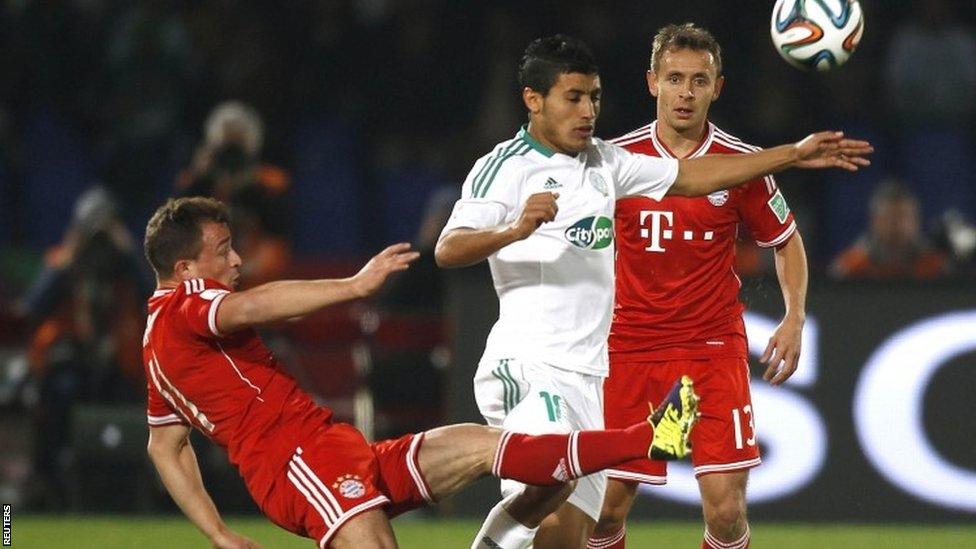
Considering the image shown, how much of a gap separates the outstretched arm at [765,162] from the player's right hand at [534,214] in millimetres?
1025

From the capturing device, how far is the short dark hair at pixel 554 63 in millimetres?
6527

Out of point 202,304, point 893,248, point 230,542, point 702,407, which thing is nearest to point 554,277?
point 702,407

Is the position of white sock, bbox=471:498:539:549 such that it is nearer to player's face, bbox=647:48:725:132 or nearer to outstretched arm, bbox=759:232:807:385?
outstretched arm, bbox=759:232:807:385

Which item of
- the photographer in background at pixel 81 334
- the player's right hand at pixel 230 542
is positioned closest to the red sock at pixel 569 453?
the player's right hand at pixel 230 542

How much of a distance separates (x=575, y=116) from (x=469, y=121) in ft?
22.0

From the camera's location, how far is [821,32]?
277 inches

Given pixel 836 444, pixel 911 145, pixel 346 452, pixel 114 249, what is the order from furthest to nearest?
1. pixel 911 145
2. pixel 114 249
3. pixel 836 444
4. pixel 346 452

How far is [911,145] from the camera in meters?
12.9

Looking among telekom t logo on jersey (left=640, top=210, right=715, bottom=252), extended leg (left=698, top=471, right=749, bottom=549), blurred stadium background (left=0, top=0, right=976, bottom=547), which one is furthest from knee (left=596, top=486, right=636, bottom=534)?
blurred stadium background (left=0, top=0, right=976, bottom=547)

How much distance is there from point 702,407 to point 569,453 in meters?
1.31

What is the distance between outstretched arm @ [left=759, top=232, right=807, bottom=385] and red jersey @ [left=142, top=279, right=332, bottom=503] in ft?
6.05

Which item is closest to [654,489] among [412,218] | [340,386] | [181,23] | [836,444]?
[836,444]

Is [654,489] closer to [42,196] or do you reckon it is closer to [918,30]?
[918,30]

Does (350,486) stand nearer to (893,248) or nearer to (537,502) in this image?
(537,502)
